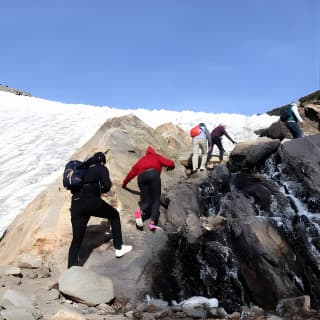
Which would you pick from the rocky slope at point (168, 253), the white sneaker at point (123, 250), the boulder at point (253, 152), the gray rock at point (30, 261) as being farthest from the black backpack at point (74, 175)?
the boulder at point (253, 152)

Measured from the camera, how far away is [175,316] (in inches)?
309

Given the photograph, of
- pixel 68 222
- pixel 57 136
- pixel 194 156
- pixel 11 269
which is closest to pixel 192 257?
pixel 68 222

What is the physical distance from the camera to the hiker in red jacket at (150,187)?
11.2 m

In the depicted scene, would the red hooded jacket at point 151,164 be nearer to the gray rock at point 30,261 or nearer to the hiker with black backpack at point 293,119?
A: the gray rock at point 30,261

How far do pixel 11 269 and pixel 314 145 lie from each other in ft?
34.8

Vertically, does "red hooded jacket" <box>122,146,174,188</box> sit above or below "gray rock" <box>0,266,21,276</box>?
above

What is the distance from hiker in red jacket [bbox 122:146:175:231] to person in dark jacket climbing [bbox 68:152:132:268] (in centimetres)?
160

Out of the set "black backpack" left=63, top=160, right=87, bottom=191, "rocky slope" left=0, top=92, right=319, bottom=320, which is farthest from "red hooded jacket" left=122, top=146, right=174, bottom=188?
"black backpack" left=63, top=160, right=87, bottom=191

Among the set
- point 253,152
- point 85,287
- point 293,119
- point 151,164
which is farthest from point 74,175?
point 293,119

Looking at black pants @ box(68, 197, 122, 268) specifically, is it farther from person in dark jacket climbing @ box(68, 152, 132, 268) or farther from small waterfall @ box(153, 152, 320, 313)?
small waterfall @ box(153, 152, 320, 313)

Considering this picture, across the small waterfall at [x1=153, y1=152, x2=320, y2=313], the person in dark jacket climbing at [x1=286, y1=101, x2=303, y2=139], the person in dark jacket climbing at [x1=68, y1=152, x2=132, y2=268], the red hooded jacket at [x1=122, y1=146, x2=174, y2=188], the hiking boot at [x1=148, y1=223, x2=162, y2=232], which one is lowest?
the small waterfall at [x1=153, y1=152, x2=320, y2=313]

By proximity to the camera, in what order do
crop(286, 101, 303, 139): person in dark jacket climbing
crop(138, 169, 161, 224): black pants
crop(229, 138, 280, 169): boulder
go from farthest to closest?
crop(286, 101, 303, 139): person in dark jacket climbing < crop(229, 138, 280, 169): boulder < crop(138, 169, 161, 224): black pants

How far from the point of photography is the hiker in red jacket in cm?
1124

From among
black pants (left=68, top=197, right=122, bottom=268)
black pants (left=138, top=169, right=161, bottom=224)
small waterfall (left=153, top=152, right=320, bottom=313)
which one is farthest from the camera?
black pants (left=138, top=169, right=161, bottom=224)
